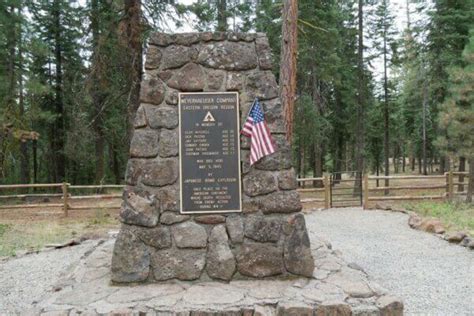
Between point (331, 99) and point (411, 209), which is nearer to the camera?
point (411, 209)

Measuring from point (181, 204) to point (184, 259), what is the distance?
53cm

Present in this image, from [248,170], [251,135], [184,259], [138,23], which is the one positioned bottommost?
[184,259]

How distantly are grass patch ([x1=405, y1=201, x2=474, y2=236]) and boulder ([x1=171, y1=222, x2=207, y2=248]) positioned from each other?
572 cm

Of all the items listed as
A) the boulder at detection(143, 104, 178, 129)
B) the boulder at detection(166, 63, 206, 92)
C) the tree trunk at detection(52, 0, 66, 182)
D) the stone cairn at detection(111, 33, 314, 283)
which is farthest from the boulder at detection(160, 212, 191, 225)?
the tree trunk at detection(52, 0, 66, 182)

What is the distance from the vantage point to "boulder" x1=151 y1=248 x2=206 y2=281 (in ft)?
11.7

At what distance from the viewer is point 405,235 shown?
7348mm

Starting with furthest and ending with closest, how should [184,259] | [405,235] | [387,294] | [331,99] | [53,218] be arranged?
[331,99] < [53,218] < [405,235] < [184,259] < [387,294]

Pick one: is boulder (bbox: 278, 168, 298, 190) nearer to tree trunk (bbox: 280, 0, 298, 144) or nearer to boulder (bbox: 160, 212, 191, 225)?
boulder (bbox: 160, 212, 191, 225)

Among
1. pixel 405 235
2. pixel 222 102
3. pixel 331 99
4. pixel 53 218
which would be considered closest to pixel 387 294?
pixel 222 102

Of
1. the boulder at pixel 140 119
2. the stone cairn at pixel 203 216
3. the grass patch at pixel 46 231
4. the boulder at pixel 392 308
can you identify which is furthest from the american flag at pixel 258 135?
the grass patch at pixel 46 231

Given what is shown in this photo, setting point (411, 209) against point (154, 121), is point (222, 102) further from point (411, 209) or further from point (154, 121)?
point (411, 209)

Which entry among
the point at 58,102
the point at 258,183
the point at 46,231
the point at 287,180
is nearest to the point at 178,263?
the point at 258,183

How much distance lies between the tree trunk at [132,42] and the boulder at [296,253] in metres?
6.33

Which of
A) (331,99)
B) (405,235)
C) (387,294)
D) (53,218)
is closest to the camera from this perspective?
(387,294)
